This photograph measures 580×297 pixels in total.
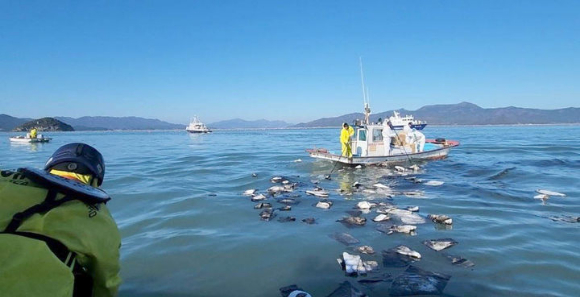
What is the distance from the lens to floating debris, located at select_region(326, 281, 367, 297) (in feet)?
16.3

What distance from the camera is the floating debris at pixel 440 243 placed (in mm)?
6887

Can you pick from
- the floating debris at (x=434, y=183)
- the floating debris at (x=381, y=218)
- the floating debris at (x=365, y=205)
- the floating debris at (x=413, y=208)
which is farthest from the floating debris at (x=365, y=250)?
the floating debris at (x=434, y=183)

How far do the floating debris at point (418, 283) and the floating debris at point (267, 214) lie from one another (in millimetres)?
4573

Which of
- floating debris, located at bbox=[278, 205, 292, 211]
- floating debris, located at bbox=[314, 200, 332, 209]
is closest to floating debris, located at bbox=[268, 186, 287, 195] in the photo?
floating debris, located at bbox=[278, 205, 292, 211]

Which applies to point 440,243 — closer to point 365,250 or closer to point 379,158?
point 365,250

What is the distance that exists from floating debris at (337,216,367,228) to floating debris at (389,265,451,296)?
2.81 m

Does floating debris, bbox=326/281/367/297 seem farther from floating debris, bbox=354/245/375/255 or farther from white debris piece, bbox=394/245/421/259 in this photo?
white debris piece, bbox=394/245/421/259

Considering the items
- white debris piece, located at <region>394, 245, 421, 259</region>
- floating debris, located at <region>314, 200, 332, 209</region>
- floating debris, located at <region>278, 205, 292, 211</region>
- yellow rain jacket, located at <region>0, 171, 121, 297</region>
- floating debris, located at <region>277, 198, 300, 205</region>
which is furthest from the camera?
floating debris, located at <region>277, 198, 300, 205</region>

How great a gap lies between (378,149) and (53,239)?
2099cm

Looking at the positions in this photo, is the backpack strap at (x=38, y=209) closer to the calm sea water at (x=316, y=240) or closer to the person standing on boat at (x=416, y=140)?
the calm sea water at (x=316, y=240)

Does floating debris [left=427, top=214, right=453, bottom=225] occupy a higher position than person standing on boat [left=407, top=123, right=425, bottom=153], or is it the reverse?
person standing on boat [left=407, top=123, right=425, bottom=153]

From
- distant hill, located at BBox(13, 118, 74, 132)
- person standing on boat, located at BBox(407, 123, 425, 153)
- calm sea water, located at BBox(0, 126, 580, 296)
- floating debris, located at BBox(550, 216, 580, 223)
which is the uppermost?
distant hill, located at BBox(13, 118, 74, 132)

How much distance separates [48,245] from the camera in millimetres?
1565

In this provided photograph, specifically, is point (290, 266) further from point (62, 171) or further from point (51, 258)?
point (51, 258)
